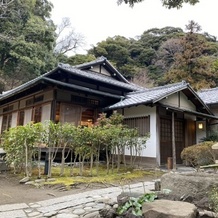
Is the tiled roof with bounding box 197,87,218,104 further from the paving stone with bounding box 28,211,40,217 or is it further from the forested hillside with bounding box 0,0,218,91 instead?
the paving stone with bounding box 28,211,40,217

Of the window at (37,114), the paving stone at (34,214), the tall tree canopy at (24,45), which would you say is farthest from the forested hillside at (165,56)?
the paving stone at (34,214)

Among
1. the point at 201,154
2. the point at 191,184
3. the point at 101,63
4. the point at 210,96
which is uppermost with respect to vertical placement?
the point at 101,63

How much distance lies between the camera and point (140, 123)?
11.0 m

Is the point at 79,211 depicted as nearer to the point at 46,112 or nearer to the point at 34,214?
the point at 34,214

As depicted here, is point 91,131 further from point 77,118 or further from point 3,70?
point 3,70

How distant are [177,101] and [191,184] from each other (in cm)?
873

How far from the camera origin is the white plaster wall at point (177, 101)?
445 inches

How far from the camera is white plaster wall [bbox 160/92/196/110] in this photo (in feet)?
37.1

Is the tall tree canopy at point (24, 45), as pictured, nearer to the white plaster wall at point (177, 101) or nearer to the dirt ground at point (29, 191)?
the white plaster wall at point (177, 101)

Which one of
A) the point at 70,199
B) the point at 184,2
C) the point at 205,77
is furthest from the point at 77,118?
the point at 205,77

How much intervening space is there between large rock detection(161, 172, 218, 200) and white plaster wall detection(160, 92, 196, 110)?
23.9 feet

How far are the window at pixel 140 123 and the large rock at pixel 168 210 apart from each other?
25.1 ft

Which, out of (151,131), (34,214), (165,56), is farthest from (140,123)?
(165,56)

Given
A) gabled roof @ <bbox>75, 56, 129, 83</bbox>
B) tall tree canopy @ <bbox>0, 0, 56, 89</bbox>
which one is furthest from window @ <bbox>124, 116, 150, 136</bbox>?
tall tree canopy @ <bbox>0, 0, 56, 89</bbox>
